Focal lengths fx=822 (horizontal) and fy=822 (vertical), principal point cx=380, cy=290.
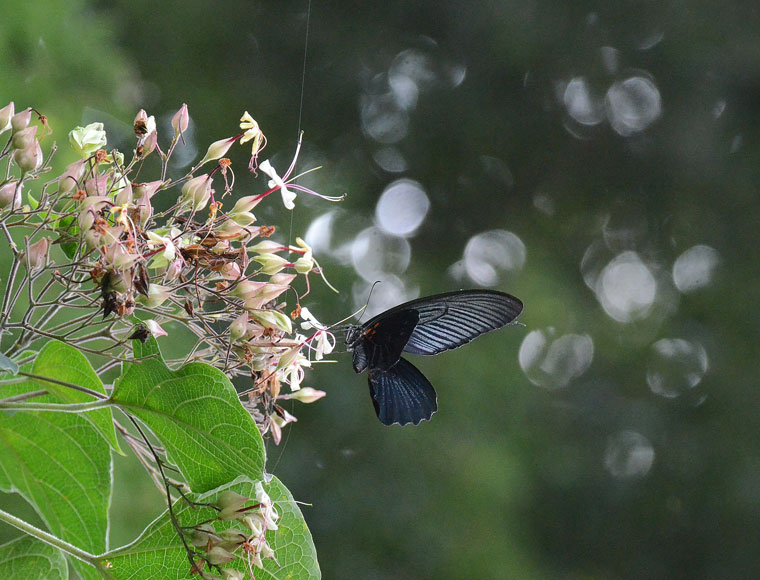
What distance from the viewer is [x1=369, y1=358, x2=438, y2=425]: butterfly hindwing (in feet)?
2.29

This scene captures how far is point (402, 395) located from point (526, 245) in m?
1.97

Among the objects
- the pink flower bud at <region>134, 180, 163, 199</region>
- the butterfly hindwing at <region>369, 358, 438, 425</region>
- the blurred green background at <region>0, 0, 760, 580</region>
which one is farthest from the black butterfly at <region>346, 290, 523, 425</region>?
the blurred green background at <region>0, 0, 760, 580</region>

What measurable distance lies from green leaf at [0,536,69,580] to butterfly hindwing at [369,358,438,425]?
0.27m

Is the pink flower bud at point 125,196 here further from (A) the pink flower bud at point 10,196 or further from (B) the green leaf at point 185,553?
(B) the green leaf at point 185,553

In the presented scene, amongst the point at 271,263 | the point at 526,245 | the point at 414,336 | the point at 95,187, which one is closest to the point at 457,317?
the point at 414,336

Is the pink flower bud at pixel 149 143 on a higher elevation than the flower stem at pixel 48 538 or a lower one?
higher

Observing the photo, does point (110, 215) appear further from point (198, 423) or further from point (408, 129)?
point (408, 129)

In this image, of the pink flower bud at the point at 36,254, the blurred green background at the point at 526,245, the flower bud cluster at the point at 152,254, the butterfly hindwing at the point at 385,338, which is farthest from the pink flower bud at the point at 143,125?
the blurred green background at the point at 526,245

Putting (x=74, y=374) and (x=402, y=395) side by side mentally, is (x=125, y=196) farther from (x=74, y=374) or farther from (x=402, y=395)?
(x=402, y=395)

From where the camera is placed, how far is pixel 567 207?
109 inches

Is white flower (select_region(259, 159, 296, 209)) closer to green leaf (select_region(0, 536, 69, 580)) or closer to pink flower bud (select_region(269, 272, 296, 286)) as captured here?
pink flower bud (select_region(269, 272, 296, 286))

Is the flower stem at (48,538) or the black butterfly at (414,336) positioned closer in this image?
the flower stem at (48,538)

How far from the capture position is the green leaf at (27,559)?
55 cm

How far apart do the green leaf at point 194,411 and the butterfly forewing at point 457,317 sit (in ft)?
0.67
